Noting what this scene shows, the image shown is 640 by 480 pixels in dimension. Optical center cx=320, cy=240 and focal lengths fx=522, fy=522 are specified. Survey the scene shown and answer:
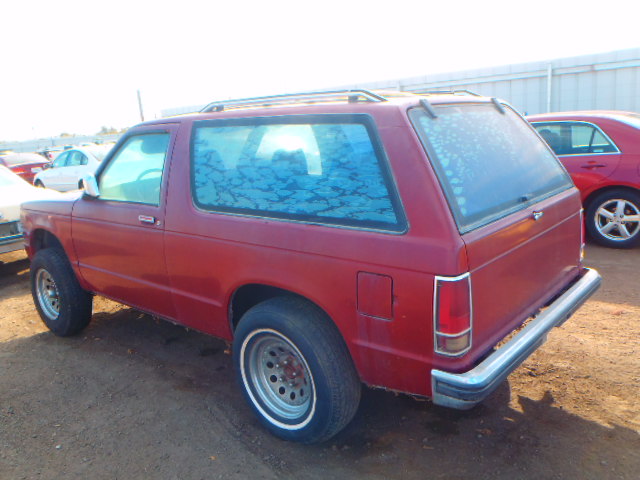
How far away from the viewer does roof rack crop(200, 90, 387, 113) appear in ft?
8.93

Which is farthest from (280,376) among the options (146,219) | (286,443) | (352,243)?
(146,219)

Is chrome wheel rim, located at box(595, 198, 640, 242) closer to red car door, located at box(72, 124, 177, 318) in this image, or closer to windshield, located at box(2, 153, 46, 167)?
red car door, located at box(72, 124, 177, 318)

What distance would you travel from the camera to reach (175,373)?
→ 3.99 meters

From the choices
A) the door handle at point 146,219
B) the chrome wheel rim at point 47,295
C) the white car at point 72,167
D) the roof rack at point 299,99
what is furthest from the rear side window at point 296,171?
the white car at point 72,167

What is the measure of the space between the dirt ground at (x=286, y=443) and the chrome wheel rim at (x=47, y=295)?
1.48 ft

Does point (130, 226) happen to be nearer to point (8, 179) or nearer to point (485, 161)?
point (485, 161)

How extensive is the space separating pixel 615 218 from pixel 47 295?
6.44 metres

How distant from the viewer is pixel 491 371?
234 centimetres

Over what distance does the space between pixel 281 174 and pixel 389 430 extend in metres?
1.64

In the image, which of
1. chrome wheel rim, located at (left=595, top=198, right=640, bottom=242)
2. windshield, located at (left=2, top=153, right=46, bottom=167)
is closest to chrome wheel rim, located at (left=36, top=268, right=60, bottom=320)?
chrome wheel rim, located at (left=595, top=198, right=640, bottom=242)

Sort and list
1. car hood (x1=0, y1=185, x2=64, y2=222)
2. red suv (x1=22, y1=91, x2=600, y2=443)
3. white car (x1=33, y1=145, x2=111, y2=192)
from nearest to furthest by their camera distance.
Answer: red suv (x1=22, y1=91, x2=600, y2=443), car hood (x1=0, y1=185, x2=64, y2=222), white car (x1=33, y1=145, x2=111, y2=192)

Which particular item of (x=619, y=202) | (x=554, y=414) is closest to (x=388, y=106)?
(x=554, y=414)

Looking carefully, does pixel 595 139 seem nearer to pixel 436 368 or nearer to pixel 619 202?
pixel 619 202

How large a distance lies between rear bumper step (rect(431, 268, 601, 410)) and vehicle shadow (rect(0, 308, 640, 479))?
0.61m
